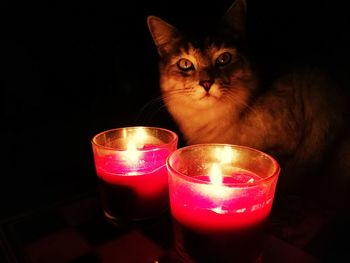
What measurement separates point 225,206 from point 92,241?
0.34 metres

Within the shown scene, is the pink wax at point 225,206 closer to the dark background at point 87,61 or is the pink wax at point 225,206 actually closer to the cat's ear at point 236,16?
the dark background at point 87,61

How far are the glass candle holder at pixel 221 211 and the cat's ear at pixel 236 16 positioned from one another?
636 millimetres

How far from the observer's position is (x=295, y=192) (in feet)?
3.02

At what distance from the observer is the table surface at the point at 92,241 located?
0.65 meters

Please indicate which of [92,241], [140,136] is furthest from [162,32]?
[92,241]

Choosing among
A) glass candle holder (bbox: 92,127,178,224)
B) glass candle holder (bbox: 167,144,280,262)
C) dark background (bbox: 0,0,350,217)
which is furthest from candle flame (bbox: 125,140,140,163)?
dark background (bbox: 0,0,350,217)

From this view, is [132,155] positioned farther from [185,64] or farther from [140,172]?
[185,64]

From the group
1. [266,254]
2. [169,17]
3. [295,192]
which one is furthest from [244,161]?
[169,17]

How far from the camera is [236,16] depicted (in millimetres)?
1101

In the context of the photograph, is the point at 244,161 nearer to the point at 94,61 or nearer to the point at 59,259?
the point at 59,259

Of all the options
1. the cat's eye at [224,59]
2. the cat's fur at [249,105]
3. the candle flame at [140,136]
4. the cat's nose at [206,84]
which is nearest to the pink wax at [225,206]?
the candle flame at [140,136]

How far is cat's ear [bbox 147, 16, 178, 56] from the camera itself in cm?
112

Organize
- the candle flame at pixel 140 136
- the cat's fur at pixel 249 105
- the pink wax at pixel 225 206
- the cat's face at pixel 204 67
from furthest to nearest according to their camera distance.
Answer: the cat's face at pixel 204 67, the cat's fur at pixel 249 105, the candle flame at pixel 140 136, the pink wax at pixel 225 206

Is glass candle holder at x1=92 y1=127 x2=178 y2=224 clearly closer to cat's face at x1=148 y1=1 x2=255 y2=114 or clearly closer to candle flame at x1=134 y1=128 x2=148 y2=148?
candle flame at x1=134 y1=128 x2=148 y2=148
